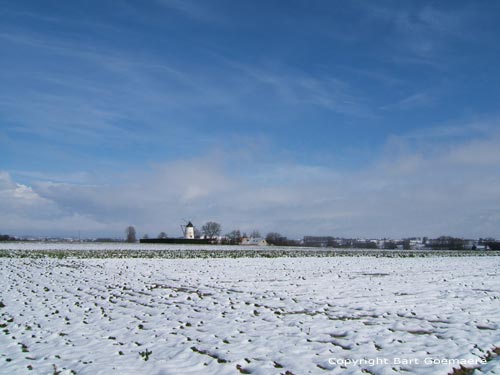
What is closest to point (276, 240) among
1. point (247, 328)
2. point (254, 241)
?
point (254, 241)

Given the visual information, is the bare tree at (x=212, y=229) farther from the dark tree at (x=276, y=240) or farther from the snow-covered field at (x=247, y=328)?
the snow-covered field at (x=247, y=328)

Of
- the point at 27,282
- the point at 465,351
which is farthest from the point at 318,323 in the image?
the point at 27,282

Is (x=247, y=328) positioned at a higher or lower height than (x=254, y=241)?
lower

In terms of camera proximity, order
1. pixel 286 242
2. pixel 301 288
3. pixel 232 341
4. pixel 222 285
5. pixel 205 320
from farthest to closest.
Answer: pixel 286 242, pixel 222 285, pixel 301 288, pixel 205 320, pixel 232 341

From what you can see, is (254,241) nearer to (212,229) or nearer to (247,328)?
(212,229)

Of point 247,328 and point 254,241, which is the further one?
point 254,241

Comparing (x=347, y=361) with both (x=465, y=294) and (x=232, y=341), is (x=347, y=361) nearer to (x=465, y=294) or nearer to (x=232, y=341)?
(x=232, y=341)

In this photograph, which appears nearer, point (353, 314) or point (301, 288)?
point (353, 314)

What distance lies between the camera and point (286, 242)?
18138cm

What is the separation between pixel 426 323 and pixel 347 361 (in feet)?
15.8

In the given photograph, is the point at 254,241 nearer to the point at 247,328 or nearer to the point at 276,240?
the point at 276,240

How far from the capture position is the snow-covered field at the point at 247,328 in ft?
29.1

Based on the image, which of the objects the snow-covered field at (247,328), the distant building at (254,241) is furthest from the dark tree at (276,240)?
the snow-covered field at (247,328)

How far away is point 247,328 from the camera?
476 inches
